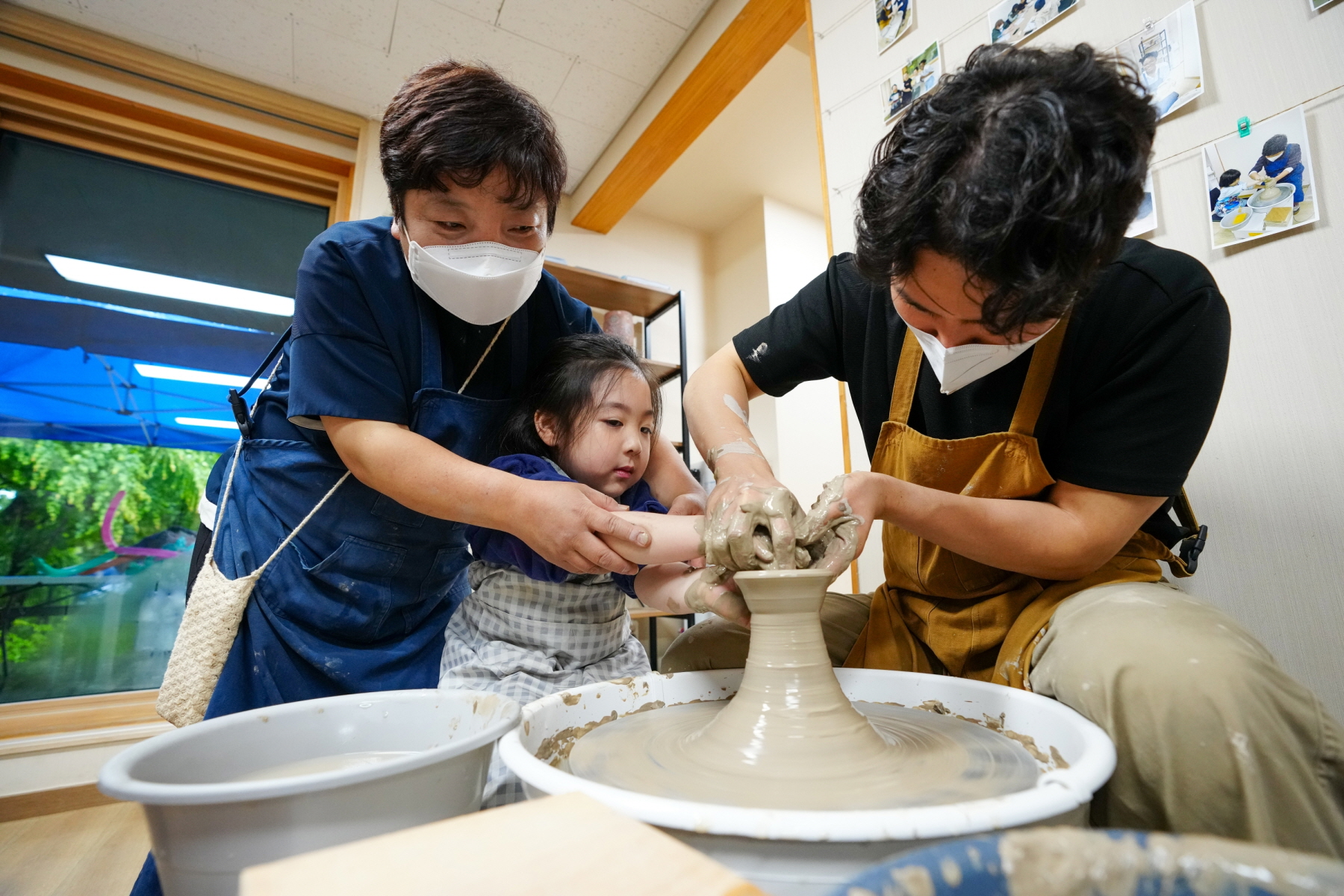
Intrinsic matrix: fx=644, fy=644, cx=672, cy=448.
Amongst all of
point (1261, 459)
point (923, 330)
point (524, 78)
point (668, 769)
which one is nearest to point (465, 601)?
point (668, 769)

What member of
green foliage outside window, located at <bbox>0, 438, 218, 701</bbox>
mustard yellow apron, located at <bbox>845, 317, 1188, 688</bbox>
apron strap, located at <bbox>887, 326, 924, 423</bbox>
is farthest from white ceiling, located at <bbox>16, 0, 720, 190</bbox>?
mustard yellow apron, located at <bbox>845, 317, 1188, 688</bbox>

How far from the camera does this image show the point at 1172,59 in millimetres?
1313

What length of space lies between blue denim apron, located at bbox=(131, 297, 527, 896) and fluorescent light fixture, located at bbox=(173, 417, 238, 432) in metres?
1.90

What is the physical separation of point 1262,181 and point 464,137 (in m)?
1.44

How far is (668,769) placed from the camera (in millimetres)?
720

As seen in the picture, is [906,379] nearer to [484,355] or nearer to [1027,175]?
[1027,175]

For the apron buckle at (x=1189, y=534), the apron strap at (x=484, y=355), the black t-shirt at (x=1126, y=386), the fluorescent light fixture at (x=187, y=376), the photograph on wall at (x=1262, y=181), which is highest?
the fluorescent light fixture at (x=187, y=376)

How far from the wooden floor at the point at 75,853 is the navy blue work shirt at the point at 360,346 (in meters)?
1.27

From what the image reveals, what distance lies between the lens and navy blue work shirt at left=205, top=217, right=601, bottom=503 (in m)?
1.11

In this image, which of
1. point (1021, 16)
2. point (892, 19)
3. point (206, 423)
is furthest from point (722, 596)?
point (206, 423)

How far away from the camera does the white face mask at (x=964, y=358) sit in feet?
3.03

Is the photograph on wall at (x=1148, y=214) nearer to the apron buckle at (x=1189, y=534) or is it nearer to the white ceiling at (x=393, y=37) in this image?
the apron buckle at (x=1189, y=534)

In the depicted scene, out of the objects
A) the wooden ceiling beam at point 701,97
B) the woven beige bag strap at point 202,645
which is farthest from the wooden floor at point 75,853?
the wooden ceiling beam at point 701,97

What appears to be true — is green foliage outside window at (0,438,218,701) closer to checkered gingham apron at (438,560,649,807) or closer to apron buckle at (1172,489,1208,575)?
checkered gingham apron at (438,560,649,807)
